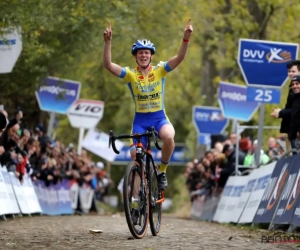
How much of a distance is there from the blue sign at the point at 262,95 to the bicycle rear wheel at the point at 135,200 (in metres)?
7.67

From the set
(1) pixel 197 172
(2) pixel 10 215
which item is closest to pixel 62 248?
(2) pixel 10 215

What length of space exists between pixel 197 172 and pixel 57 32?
9.20 meters

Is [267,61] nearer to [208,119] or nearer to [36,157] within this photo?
[36,157]

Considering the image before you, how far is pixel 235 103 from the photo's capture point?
1101 inches

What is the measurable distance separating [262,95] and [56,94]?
7978mm

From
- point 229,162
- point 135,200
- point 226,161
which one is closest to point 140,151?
point 135,200

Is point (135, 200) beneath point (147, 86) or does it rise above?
beneath

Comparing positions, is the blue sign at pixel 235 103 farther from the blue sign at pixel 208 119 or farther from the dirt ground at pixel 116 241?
the dirt ground at pixel 116 241

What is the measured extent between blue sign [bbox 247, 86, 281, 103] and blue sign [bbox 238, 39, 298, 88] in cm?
13

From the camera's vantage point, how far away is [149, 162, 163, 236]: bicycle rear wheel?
13414mm

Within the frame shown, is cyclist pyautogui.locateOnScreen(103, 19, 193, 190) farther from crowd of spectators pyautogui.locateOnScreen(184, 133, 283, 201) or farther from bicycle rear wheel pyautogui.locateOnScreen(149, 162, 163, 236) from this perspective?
crowd of spectators pyautogui.locateOnScreen(184, 133, 283, 201)

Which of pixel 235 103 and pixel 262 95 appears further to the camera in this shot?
pixel 235 103

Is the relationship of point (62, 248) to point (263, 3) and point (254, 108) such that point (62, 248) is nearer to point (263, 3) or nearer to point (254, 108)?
point (254, 108)

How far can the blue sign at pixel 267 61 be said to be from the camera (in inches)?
809
